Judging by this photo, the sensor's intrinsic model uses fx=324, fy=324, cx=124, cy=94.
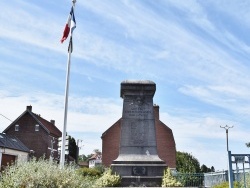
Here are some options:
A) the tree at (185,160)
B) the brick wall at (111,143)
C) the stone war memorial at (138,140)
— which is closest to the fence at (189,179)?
the stone war memorial at (138,140)

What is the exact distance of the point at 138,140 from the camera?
627 inches

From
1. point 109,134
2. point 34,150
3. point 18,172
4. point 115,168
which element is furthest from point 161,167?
point 34,150

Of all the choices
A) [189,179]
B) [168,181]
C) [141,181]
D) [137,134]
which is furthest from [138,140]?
[189,179]

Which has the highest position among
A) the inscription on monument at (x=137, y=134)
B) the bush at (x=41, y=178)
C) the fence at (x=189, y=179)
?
the inscription on monument at (x=137, y=134)

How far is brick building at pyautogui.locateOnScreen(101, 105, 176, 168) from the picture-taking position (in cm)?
3969

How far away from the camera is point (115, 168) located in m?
15.1

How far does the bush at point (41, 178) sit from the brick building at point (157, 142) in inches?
1252

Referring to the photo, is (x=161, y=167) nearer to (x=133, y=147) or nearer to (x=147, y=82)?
(x=133, y=147)

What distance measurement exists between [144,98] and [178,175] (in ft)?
14.2

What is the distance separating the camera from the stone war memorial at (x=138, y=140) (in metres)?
15.0

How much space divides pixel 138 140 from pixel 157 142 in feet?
81.4

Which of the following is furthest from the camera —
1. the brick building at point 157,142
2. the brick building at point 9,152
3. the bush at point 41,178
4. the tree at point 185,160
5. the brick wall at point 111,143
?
the tree at point 185,160

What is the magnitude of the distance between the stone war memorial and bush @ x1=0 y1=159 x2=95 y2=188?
7136mm

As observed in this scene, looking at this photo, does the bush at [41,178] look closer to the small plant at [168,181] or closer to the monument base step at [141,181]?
the small plant at [168,181]
